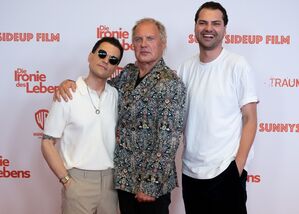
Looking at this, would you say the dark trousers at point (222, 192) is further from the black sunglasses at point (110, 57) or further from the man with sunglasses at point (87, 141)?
the black sunglasses at point (110, 57)

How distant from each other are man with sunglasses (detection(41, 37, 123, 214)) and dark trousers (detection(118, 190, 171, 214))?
0.05 meters

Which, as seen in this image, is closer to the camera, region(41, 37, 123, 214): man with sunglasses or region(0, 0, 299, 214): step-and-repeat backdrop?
region(41, 37, 123, 214): man with sunglasses

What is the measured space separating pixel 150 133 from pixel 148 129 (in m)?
0.02

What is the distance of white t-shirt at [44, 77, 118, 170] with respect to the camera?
4.33 ft

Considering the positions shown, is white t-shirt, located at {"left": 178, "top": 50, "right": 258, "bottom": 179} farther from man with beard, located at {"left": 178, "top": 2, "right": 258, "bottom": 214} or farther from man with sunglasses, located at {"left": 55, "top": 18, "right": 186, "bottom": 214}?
man with sunglasses, located at {"left": 55, "top": 18, "right": 186, "bottom": 214}

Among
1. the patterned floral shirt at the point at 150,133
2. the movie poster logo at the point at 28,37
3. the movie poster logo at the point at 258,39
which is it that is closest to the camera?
the patterned floral shirt at the point at 150,133

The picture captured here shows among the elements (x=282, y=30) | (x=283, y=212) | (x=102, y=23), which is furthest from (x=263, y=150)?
(x=102, y=23)

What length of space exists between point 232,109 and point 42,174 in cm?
136

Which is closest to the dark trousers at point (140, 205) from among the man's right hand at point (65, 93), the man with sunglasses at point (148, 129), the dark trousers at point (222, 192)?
the man with sunglasses at point (148, 129)

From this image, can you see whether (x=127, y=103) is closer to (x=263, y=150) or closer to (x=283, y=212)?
(x=263, y=150)

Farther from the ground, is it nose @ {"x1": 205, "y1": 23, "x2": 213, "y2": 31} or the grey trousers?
nose @ {"x1": 205, "y1": 23, "x2": 213, "y2": 31}

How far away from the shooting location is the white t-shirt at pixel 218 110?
4.43ft

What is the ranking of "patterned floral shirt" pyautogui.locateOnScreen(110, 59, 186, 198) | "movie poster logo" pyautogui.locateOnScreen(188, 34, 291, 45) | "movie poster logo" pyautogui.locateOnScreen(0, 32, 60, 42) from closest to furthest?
"patterned floral shirt" pyautogui.locateOnScreen(110, 59, 186, 198), "movie poster logo" pyautogui.locateOnScreen(188, 34, 291, 45), "movie poster logo" pyautogui.locateOnScreen(0, 32, 60, 42)

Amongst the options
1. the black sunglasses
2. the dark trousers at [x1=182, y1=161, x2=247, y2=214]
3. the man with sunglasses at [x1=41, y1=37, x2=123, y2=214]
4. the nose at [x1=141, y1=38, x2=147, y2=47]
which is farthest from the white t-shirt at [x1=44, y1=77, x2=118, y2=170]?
the dark trousers at [x1=182, y1=161, x2=247, y2=214]
